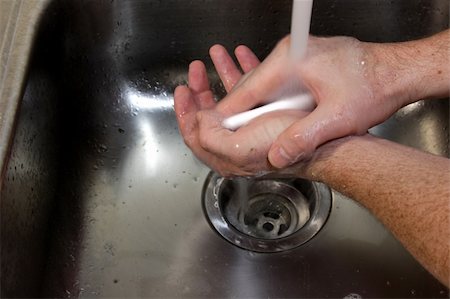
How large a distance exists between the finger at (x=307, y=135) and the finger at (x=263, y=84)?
0.08 metres

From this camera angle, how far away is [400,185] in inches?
19.7

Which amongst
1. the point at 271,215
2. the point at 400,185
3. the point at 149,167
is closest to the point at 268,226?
the point at 271,215

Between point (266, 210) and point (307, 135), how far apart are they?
0.25m

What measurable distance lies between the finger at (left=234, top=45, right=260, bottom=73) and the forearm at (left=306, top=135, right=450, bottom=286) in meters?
0.21

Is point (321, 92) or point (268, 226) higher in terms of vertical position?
point (321, 92)

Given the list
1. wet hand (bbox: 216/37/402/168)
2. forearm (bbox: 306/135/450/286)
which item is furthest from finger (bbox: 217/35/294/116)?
forearm (bbox: 306/135/450/286)

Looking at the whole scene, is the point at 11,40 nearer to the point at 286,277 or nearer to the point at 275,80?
the point at 275,80

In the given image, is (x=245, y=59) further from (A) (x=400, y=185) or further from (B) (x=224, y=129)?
(A) (x=400, y=185)

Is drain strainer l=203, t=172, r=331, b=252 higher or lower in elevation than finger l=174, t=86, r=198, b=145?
lower

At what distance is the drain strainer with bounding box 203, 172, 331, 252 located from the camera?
2.39 feet

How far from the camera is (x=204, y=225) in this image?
0.74 m

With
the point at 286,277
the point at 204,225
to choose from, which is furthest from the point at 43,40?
the point at 286,277

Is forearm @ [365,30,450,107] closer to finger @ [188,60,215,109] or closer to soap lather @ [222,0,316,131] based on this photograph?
soap lather @ [222,0,316,131]

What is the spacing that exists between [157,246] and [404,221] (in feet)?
1.15
